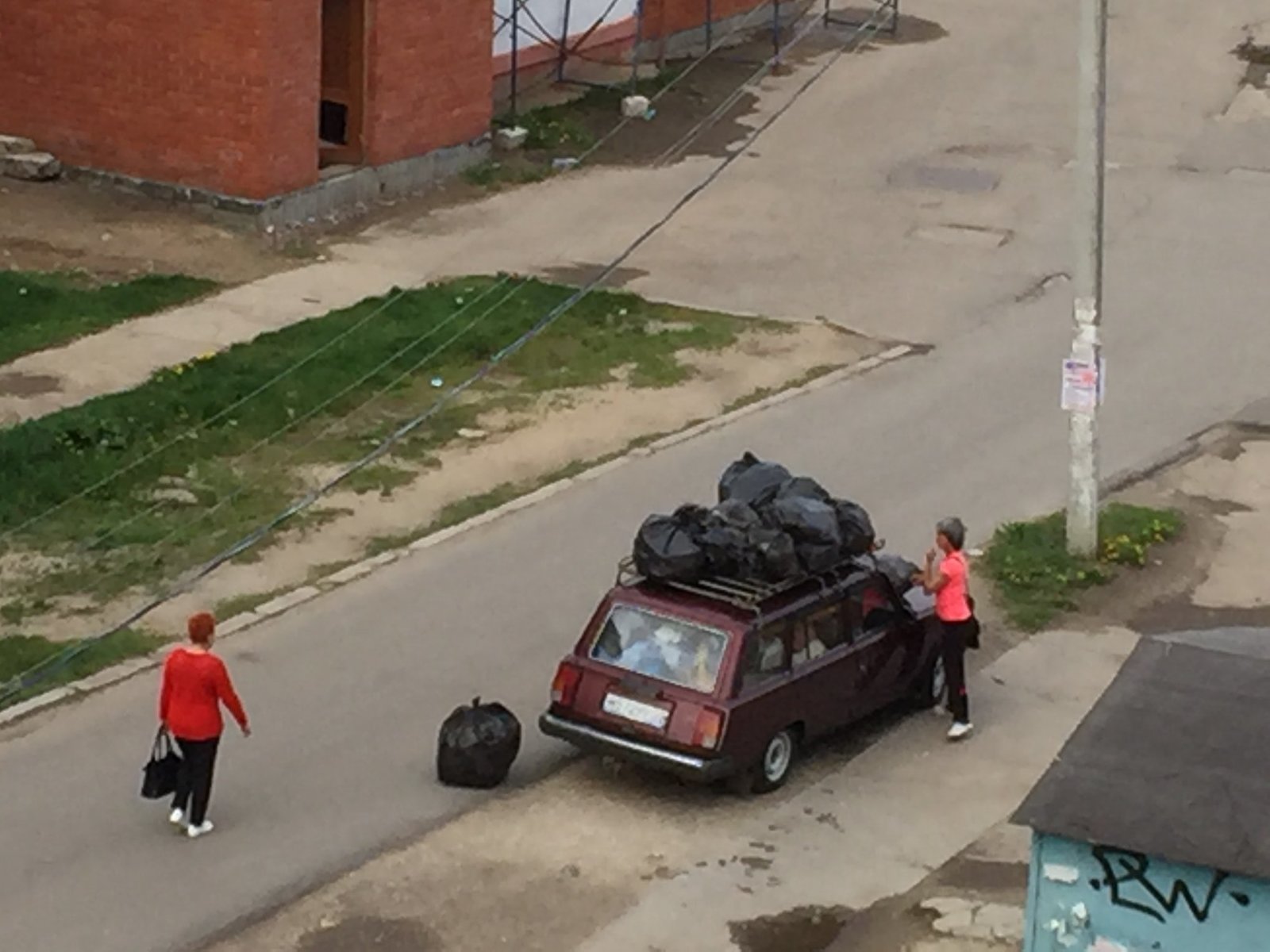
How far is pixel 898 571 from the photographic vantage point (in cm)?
1648

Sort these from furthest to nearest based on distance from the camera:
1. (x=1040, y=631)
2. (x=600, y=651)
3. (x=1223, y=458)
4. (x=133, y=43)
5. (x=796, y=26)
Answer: (x=796, y=26) < (x=133, y=43) < (x=1223, y=458) < (x=1040, y=631) < (x=600, y=651)

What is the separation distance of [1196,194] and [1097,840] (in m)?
20.8

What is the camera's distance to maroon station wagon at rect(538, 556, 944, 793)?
570 inches

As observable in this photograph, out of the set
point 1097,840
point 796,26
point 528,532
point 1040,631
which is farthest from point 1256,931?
point 796,26

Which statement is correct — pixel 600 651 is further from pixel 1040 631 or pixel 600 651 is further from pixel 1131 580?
pixel 1131 580

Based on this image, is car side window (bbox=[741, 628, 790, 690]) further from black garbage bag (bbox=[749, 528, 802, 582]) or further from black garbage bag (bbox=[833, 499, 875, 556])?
black garbage bag (bbox=[833, 499, 875, 556])

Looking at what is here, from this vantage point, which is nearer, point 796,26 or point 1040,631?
point 1040,631

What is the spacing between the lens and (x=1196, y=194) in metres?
30.5

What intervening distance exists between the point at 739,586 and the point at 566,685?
1180mm

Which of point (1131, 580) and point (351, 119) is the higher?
point (351, 119)

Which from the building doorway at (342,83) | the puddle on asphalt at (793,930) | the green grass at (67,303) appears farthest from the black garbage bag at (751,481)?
the building doorway at (342,83)

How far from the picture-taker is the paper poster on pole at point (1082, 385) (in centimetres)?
1877

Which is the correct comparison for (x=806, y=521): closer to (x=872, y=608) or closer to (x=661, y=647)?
(x=872, y=608)

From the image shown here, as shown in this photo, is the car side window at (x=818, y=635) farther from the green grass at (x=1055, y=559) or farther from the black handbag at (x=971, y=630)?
the green grass at (x=1055, y=559)
